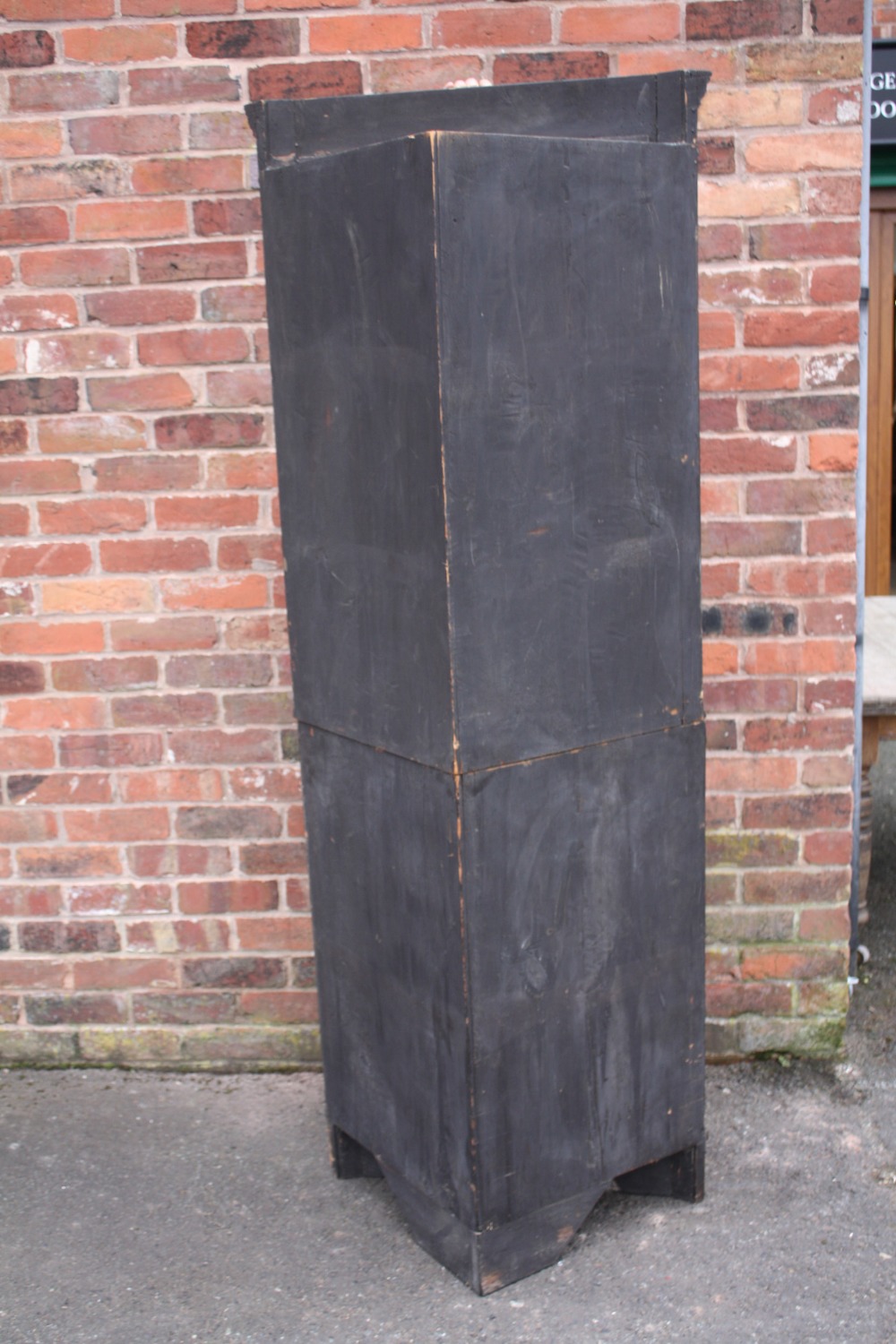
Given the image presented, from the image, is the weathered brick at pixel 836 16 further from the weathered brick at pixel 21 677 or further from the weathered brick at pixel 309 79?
the weathered brick at pixel 21 677

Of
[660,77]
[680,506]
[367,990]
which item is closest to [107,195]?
[660,77]

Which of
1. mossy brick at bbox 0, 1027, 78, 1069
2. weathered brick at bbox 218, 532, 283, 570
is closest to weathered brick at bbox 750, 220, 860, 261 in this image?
weathered brick at bbox 218, 532, 283, 570

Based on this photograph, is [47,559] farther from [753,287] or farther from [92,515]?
[753,287]

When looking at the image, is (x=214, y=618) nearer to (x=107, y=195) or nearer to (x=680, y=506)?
(x=107, y=195)

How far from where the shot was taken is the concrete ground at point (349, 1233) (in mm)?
2287

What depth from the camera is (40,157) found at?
288 centimetres

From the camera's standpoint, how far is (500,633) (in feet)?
6.89

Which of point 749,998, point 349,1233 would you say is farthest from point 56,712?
point 749,998

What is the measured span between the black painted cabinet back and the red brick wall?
1.92 feet

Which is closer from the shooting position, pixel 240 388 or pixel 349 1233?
pixel 349 1233

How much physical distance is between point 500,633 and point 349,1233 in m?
1.29

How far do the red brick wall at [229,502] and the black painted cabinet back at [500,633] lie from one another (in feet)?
1.92

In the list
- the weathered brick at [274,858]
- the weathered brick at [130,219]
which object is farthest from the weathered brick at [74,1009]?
the weathered brick at [130,219]

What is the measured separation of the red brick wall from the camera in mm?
2791
